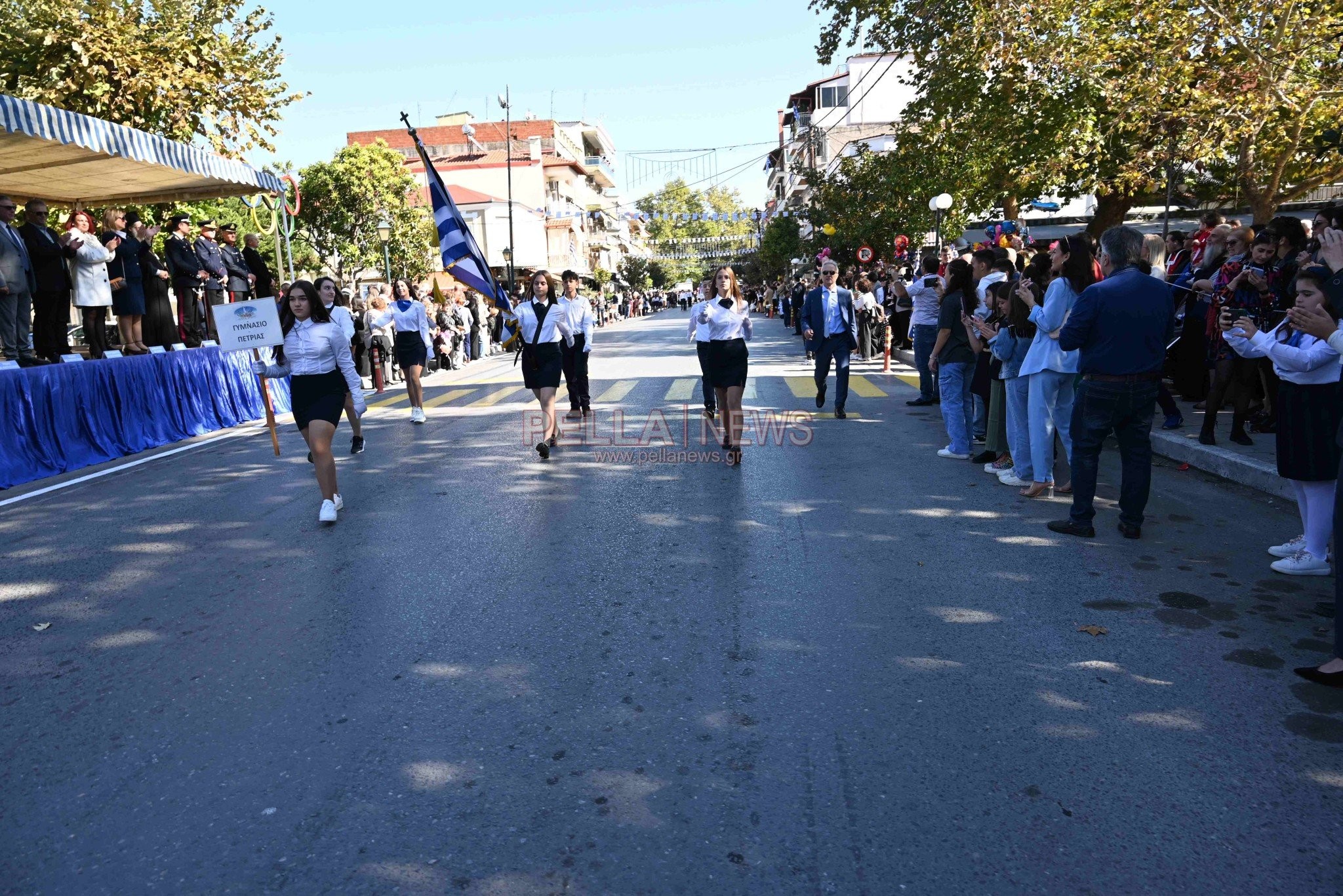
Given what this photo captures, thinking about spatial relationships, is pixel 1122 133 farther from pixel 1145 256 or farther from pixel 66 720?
pixel 66 720

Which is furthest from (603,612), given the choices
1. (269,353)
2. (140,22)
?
(140,22)

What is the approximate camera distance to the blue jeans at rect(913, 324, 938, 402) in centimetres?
1243

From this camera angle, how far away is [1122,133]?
63.6ft

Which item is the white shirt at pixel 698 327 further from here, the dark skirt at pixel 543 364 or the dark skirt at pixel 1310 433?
the dark skirt at pixel 1310 433

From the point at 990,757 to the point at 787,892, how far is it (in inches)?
41.4

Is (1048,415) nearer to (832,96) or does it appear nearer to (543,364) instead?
(543,364)

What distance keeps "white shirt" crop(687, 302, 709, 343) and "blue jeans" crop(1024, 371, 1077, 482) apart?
11.1 feet

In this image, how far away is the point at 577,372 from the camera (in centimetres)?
1244

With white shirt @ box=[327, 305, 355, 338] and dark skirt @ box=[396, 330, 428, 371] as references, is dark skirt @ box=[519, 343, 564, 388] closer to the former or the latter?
white shirt @ box=[327, 305, 355, 338]

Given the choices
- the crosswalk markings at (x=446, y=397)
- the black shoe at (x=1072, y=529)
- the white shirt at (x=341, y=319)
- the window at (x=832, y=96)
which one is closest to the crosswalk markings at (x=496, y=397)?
the crosswalk markings at (x=446, y=397)

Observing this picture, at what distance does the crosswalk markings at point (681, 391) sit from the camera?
14164 mm

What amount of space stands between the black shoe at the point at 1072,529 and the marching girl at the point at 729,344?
3.22 m

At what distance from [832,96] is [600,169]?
25.2 meters

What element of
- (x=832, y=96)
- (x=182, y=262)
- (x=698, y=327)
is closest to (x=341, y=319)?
(x=698, y=327)
